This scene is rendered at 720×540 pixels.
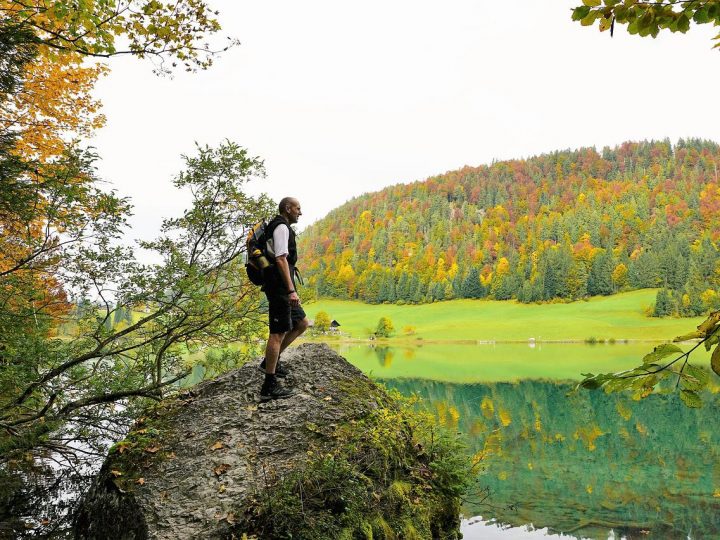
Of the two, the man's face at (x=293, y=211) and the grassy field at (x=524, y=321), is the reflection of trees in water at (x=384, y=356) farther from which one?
the man's face at (x=293, y=211)

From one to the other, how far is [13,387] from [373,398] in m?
5.12

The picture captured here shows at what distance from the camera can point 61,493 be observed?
10.9m

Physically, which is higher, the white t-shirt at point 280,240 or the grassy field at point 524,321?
the white t-shirt at point 280,240

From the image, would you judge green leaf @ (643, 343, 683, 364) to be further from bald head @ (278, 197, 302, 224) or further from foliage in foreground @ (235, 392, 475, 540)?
bald head @ (278, 197, 302, 224)

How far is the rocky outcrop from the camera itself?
19.4 feet

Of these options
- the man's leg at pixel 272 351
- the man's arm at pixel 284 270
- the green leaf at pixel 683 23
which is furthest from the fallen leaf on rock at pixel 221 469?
the green leaf at pixel 683 23

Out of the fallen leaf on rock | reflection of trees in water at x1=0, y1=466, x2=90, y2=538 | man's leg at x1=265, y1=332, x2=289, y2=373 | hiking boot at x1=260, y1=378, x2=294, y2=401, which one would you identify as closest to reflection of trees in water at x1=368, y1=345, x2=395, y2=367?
reflection of trees in water at x1=0, y1=466, x2=90, y2=538

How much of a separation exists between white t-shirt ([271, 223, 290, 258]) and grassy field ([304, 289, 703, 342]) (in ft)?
276

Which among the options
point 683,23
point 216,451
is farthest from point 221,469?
point 683,23

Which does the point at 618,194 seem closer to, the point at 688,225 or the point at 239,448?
the point at 688,225

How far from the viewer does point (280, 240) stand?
24.3ft

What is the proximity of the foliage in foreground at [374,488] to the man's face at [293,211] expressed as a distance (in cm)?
295

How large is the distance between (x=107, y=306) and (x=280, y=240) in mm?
3371

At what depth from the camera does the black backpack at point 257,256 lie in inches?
294
